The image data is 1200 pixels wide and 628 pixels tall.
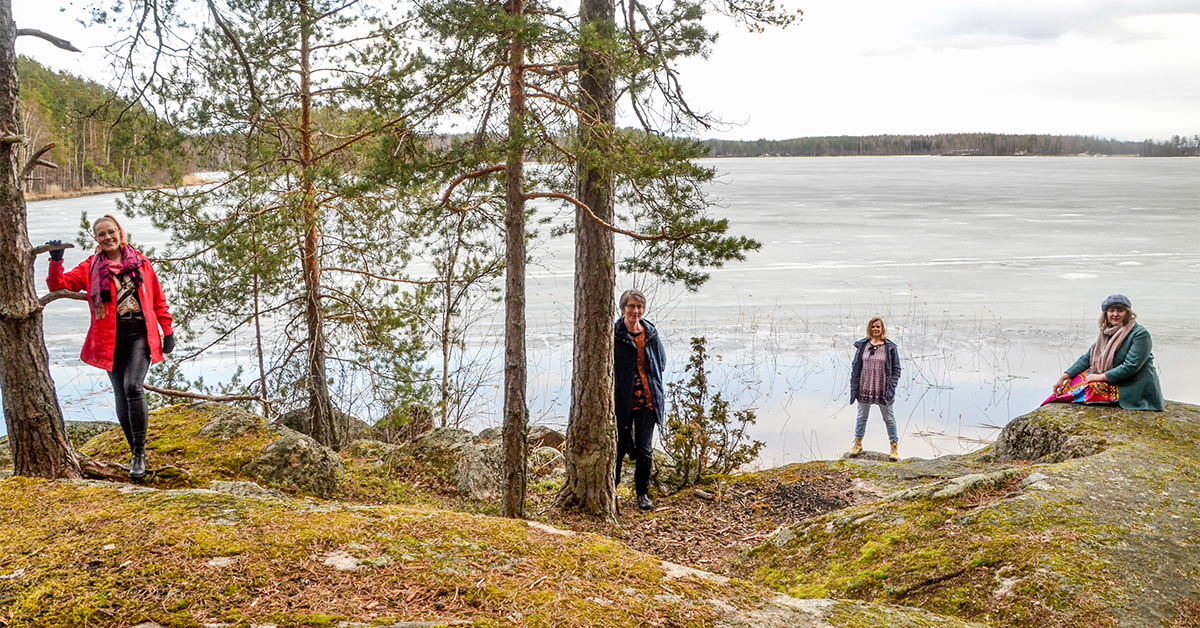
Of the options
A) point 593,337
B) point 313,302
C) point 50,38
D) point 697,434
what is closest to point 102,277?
point 50,38

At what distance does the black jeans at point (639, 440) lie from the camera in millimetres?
7098

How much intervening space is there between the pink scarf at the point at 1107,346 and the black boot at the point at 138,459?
25.1 feet

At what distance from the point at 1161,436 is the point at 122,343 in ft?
24.9

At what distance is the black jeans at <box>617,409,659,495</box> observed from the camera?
7098 millimetres

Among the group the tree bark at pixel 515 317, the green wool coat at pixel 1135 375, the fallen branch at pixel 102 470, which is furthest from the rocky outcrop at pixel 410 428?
the green wool coat at pixel 1135 375

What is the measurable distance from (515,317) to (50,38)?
11.2 ft

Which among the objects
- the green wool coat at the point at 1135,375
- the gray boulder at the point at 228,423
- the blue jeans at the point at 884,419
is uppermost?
the green wool coat at the point at 1135,375

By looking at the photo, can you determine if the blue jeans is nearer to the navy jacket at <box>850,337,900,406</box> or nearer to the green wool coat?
the navy jacket at <box>850,337,900,406</box>

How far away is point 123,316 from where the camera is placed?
486cm

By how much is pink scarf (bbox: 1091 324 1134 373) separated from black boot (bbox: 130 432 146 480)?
25.1ft

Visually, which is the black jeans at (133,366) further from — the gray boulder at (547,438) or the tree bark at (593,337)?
the gray boulder at (547,438)

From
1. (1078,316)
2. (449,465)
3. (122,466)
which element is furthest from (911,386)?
(122,466)

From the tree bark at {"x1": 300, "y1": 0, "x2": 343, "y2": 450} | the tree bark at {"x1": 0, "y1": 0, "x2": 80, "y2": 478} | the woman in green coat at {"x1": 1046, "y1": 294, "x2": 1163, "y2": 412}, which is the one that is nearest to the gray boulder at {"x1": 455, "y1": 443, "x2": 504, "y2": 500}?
the tree bark at {"x1": 300, "y1": 0, "x2": 343, "y2": 450}

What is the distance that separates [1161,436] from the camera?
6.25 meters
